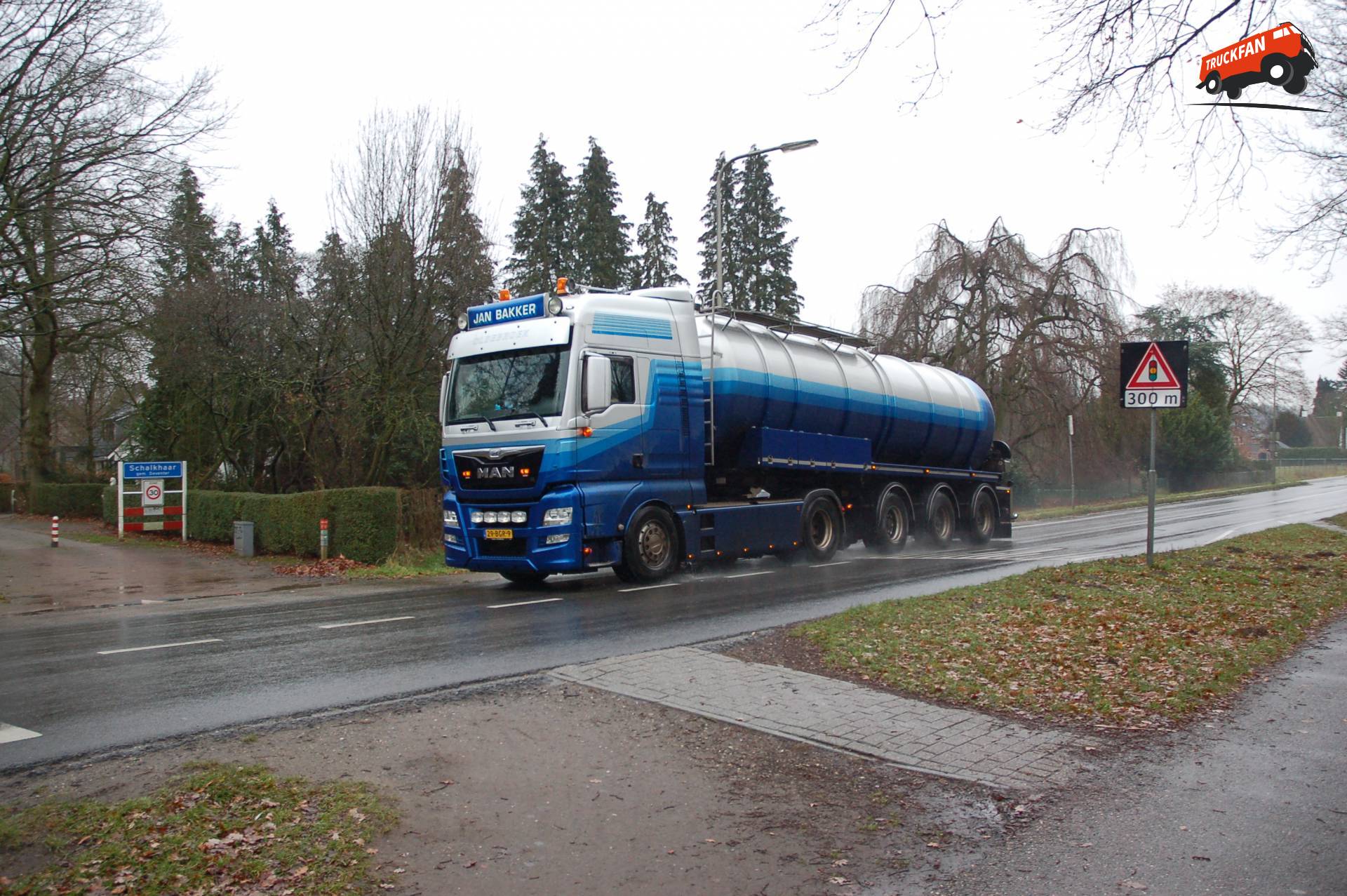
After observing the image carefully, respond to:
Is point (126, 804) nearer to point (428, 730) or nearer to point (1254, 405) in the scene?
point (428, 730)

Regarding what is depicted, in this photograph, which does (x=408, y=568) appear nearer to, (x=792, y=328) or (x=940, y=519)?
(x=792, y=328)

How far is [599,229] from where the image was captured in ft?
147

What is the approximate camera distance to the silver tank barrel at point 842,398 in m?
15.4

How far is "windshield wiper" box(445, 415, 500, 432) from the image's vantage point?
43.2 feet

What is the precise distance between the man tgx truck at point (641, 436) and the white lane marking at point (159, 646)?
426 centimetres

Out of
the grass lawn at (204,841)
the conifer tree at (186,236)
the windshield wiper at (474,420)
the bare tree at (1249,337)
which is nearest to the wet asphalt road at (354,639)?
the grass lawn at (204,841)

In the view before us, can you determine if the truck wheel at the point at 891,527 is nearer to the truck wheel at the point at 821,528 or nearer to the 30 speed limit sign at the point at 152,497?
the truck wheel at the point at 821,528

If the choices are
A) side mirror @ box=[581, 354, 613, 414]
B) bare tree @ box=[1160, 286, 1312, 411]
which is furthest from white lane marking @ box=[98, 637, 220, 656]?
bare tree @ box=[1160, 286, 1312, 411]

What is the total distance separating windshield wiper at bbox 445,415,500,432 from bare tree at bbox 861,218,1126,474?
74.6 ft

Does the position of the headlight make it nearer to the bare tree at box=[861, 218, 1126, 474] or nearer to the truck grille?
the truck grille

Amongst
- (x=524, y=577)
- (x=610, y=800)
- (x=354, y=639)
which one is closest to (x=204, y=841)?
(x=610, y=800)

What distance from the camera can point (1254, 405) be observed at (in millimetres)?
65062

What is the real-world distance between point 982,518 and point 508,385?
12.7 m

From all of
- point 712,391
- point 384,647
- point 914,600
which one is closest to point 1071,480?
point 712,391
